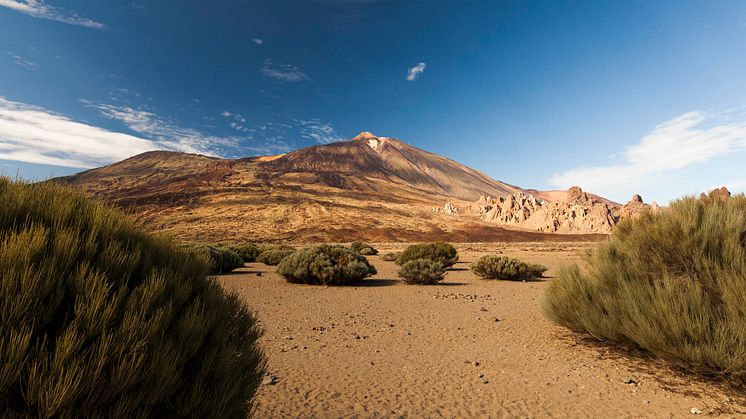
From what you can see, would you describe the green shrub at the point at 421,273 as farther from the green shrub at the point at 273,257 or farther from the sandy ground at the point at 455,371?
the green shrub at the point at 273,257

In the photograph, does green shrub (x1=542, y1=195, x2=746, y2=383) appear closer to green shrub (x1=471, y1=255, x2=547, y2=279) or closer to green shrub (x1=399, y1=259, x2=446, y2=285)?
green shrub (x1=399, y1=259, x2=446, y2=285)

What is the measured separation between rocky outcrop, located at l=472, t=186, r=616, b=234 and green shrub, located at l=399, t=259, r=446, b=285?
58117mm

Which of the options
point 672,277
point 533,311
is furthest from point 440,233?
point 672,277

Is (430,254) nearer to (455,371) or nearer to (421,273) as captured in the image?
(421,273)

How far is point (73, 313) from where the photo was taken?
6.15 ft

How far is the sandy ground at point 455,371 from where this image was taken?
4184mm

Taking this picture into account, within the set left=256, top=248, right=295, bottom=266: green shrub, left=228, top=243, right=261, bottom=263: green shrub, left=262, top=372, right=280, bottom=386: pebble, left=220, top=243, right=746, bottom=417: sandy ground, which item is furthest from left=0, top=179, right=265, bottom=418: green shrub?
left=228, top=243, right=261, bottom=263: green shrub

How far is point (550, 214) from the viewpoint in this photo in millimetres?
69938

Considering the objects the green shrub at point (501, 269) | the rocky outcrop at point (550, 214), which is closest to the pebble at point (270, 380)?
the green shrub at point (501, 269)

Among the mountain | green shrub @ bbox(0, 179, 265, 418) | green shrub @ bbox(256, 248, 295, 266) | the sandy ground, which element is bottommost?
the sandy ground

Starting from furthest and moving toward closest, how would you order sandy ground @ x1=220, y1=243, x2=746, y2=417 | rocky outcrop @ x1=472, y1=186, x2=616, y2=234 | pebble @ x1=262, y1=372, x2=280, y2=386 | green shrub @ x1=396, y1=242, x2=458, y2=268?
rocky outcrop @ x1=472, y1=186, x2=616, y2=234
green shrub @ x1=396, y1=242, x2=458, y2=268
pebble @ x1=262, y1=372, x2=280, y2=386
sandy ground @ x1=220, y1=243, x2=746, y2=417

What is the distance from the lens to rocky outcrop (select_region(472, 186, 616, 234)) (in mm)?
64312

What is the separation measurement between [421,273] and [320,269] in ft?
12.6

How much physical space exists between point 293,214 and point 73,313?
6752 centimetres
